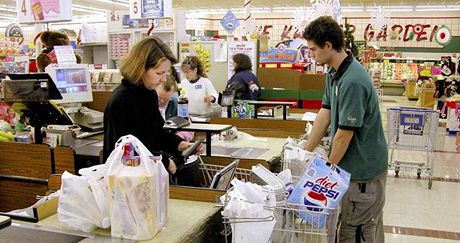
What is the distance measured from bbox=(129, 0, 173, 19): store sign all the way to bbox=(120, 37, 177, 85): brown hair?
15.3ft

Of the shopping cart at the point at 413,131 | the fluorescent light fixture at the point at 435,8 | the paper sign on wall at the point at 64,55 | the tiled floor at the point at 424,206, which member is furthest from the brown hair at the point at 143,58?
the fluorescent light fixture at the point at 435,8

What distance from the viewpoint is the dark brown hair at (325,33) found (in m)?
2.71

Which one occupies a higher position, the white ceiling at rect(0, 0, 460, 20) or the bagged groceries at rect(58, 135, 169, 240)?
the white ceiling at rect(0, 0, 460, 20)

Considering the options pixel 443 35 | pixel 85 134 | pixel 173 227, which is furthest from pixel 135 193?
pixel 443 35

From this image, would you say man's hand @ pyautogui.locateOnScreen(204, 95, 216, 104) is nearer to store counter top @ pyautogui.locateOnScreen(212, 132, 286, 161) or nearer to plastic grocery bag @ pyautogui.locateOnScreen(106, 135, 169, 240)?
store counter top @ pyautogui.locateOnScreen(212, 132, 286, 161)

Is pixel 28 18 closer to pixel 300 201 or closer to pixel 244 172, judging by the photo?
pixel 244 172

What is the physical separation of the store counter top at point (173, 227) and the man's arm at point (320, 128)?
1.10 metres

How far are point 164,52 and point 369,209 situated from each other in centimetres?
152

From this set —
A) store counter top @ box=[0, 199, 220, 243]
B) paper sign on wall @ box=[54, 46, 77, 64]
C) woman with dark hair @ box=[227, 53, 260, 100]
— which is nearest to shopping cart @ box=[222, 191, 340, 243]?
store counter top @ box=[0, 199, 220, 243]

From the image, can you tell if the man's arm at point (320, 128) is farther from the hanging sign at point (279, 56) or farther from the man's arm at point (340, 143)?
the hanging sign at point (279, 56)

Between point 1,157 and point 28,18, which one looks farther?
point 28,18

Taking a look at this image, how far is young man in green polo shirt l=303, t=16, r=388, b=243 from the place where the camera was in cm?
264

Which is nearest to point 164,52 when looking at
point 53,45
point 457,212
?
point 53,45

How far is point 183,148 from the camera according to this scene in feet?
→ 9.96
